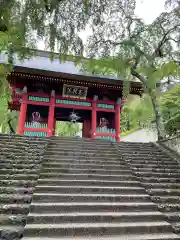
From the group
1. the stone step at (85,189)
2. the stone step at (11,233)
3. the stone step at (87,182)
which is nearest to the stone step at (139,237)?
the stone step at (11,233)

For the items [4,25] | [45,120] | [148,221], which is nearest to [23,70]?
[45,120]

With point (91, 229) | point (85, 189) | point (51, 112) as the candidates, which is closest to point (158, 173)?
point (85, 189)

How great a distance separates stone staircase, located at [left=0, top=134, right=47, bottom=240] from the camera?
3.08 m

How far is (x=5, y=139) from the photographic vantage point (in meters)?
6.62

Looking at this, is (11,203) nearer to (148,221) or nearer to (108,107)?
(148,221)

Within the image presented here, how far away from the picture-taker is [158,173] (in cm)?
527

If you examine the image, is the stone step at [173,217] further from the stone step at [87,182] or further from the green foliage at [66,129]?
the green foliage at [66,129]

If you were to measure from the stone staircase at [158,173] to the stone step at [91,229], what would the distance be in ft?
1.26

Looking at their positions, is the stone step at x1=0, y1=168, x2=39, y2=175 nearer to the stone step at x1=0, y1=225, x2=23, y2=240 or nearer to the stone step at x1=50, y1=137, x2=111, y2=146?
the stone step at x1=0, y1=225, x2=23, y2=240

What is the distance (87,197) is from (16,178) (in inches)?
60.4

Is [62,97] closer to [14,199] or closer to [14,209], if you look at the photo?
[14,199]

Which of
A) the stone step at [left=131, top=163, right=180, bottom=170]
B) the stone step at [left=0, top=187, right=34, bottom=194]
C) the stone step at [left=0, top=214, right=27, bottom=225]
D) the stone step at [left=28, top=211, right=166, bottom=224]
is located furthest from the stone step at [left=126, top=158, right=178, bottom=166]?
the stone step at [left=0, top=214, right=27, bottom=225]

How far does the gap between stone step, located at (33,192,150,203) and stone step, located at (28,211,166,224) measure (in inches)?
17.3

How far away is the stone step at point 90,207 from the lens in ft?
11.1
